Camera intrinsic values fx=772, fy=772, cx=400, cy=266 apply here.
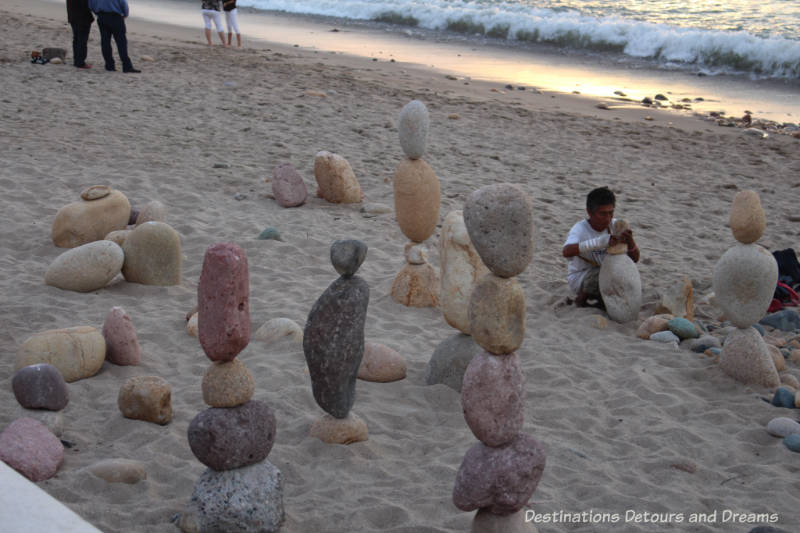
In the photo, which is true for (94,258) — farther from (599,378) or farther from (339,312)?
(599,378)

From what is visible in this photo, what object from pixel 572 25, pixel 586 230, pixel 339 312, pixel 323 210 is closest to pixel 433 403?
pixel 339 312

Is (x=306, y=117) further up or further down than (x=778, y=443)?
further up

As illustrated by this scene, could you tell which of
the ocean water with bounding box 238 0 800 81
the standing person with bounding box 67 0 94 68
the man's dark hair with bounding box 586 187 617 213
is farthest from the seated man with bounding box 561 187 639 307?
the ocean water with bounding box 238 0 800 81

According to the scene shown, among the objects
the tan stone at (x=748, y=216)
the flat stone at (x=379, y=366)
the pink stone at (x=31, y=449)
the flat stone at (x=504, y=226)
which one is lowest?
the flat stone at (x=379, y=366)

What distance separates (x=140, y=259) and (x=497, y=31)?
18965 millimetres

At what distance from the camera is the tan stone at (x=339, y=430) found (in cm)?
354

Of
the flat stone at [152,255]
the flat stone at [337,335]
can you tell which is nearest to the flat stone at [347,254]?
the flat stone at [337,335]

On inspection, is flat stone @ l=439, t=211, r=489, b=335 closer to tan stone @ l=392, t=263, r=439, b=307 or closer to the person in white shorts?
tan stone @ l=392, t=263, r=439, b=307

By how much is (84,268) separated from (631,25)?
18188 mm

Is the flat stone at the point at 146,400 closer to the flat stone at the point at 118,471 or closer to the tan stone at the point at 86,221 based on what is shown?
the flat stone at the point at 118,471

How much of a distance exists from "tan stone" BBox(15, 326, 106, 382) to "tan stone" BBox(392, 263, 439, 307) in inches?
84.0

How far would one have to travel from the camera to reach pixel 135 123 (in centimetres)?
955

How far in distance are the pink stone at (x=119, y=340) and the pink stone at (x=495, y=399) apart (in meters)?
2.19

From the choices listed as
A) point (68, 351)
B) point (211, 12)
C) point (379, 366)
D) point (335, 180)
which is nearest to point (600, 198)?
point (379, 366)
